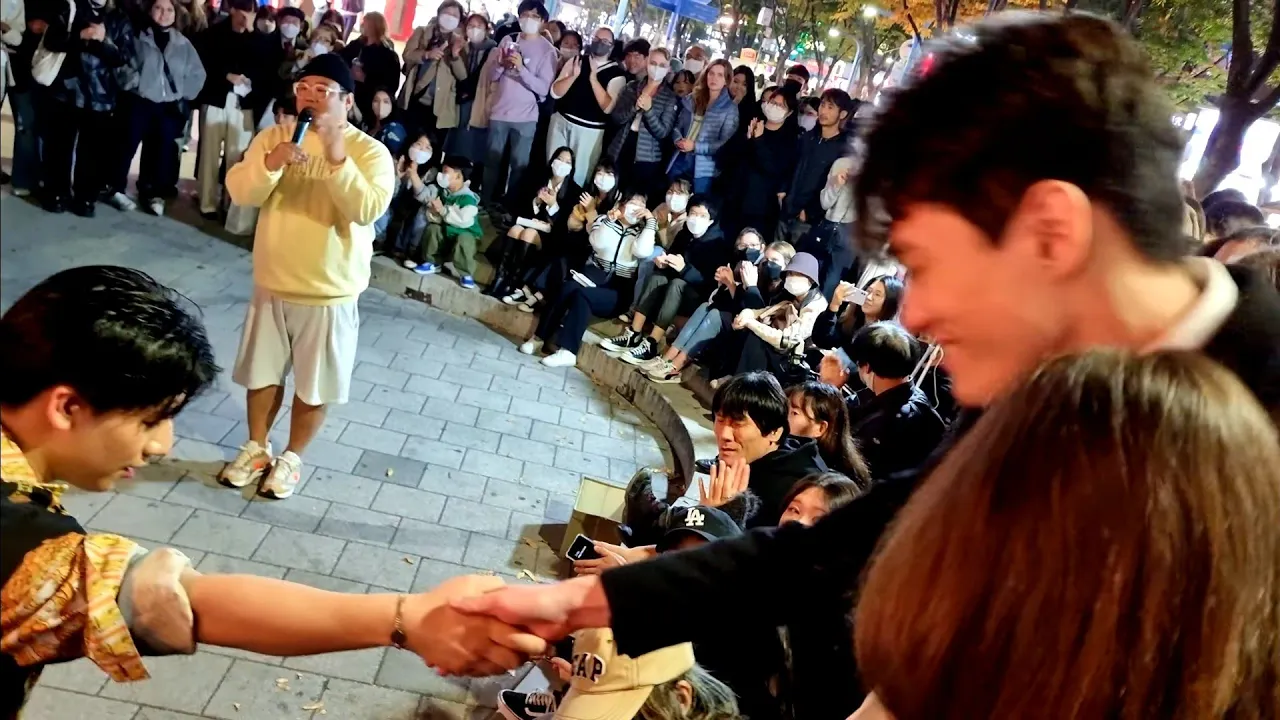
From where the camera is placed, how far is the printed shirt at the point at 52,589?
1.36 metres

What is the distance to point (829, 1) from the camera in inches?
902

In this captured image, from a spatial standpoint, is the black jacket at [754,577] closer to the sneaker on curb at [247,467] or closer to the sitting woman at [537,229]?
the sneaker on curb at [247,467]

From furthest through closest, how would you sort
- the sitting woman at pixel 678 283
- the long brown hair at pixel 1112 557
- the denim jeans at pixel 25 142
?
the sitting woman at pixel 678 283 < the denim jeans at pixel 25 142 < the long brown hair at pixel 1112 557

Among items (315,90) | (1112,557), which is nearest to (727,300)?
(315,90)

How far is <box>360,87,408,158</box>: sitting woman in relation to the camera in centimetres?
849

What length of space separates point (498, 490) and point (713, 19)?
14.2 m

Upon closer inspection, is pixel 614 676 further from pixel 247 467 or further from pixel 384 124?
pixel 384 124

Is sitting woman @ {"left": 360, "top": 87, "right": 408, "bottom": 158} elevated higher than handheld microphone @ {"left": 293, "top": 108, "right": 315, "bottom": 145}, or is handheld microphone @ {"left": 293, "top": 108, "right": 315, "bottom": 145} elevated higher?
handheld microphone @ {"left": 293, "top": 108, "right": 315, "bottom": 145}

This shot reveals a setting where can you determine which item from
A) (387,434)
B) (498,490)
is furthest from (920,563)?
(387,434)

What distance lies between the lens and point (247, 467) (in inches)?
178

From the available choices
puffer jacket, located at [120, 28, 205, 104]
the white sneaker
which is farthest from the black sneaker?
puffer jacket, located at [120, 28, 205, 104]

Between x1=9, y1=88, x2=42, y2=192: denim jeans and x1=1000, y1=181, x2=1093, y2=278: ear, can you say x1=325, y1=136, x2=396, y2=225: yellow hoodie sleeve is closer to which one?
x1=1000, y1=181, x2=1093, y2=278: ear

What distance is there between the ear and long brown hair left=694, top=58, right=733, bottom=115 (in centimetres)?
781

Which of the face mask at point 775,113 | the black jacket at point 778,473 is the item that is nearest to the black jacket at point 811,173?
the face mask at point 775,113
